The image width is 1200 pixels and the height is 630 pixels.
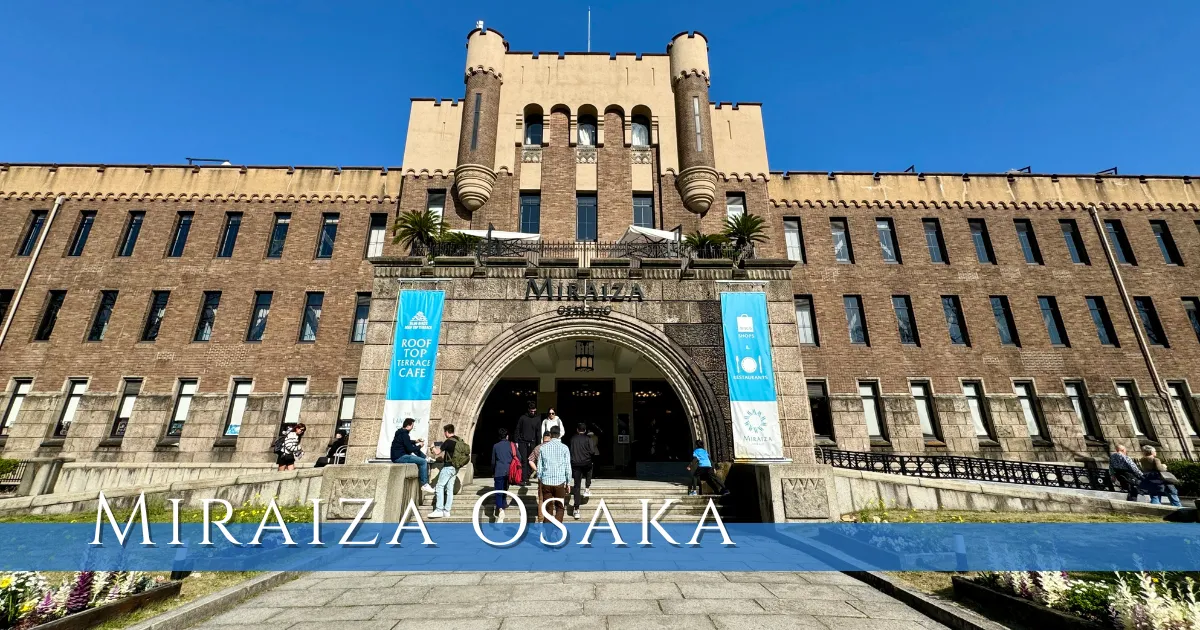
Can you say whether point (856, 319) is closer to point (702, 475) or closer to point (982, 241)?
point (982, 241)

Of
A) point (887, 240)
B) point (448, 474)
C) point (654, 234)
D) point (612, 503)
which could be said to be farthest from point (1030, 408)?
point (448, 474)

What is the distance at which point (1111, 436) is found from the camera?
19.3 meters

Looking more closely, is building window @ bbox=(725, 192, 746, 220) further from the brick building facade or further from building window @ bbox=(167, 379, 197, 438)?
building window @ bbox=(167, 379, 197, 438)

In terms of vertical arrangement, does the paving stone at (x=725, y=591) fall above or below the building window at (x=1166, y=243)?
→ below

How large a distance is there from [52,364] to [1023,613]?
3093cm

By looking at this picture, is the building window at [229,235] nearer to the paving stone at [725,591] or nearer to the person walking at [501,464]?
the person walking at [501,464]

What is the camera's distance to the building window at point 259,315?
2042 centimetres

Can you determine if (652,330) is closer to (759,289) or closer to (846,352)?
(759,289)

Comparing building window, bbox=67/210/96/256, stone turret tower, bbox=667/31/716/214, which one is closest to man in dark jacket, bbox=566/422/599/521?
stone turret tower, bbox=667/31/716/214

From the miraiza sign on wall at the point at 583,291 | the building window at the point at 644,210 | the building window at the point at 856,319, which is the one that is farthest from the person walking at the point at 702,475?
the building window at the point at 856,319

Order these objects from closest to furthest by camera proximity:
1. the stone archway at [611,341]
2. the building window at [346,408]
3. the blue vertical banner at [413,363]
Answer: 1. the blue vertical banner at [413,363]
2. the stone archway at [611,341]
3. the building window at [346,408]

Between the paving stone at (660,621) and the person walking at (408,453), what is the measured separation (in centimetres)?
752

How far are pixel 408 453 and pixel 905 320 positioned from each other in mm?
21435

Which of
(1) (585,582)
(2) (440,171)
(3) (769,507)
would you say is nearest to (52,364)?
(2) (440,171)
